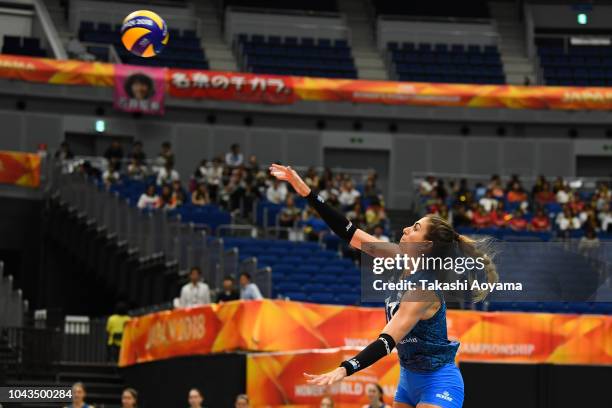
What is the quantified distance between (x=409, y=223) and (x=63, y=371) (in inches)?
551

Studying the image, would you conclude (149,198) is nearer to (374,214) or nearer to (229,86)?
(374,214)

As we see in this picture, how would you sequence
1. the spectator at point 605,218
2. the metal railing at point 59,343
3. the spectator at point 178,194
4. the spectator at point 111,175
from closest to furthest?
1. the metal railing at point 59,343
2. the spectator at point 178,194
3. the spectator at point 111,175
4. the spectator at point 605,218

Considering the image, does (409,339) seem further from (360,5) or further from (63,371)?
(360,5)

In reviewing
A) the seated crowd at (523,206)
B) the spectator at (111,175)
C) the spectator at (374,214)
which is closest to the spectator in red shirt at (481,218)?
the seated crowd at (523,206)

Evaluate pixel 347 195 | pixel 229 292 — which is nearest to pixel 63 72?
pixel 347 195

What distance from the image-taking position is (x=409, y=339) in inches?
329

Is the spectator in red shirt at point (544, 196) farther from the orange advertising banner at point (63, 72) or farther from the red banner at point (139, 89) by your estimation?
the orange advertising banner at point (63, 72)

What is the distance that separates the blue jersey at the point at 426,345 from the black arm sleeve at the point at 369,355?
1.42 ft

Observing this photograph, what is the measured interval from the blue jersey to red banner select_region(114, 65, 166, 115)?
31.9 meters

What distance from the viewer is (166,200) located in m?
29.8

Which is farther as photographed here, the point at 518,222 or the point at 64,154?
the point at 64,154

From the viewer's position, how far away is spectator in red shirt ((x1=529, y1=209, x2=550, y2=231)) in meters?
32.0

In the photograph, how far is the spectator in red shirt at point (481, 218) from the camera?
32156 mm

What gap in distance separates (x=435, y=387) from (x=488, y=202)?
25756 mm
